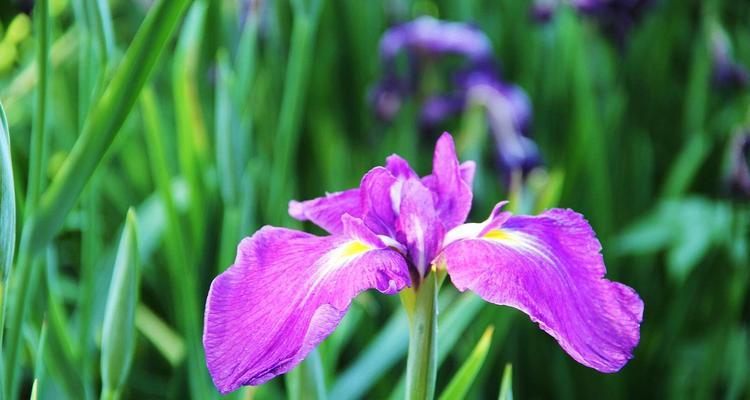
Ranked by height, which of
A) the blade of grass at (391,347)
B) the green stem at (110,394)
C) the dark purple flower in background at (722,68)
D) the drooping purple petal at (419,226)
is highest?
the drooping purple petal at (419,226)

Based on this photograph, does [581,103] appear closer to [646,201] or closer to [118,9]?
[646,201]

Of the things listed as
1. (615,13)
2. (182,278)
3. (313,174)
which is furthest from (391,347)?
(615,13)

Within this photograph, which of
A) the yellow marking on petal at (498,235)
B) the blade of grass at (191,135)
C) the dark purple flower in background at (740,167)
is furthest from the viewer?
the dark purple flower in background at (740,167)

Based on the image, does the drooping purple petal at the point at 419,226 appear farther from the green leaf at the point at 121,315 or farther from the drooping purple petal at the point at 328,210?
the green leaf at the point at 121,315

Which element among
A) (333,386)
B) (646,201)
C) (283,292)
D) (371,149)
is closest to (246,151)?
(333,386)

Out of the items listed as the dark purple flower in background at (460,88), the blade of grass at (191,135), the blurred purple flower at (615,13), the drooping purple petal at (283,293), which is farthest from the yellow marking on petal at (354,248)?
the blurred purple flower at (615,13)

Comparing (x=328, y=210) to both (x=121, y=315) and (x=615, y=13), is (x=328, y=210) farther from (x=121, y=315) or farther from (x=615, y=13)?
(x=615, y=13)

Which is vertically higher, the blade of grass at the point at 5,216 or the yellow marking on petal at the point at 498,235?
the blade of grass at the point at 5,216
